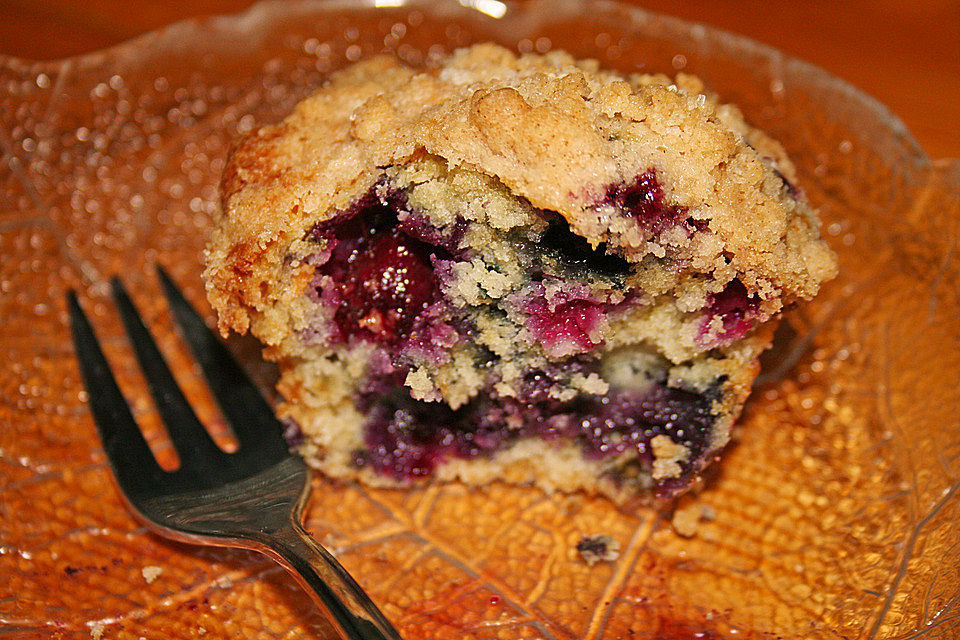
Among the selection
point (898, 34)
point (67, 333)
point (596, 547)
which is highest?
point (898, 34)

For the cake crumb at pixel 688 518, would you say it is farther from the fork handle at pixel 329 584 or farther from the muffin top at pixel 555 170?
the fork handle at pixel 329 584

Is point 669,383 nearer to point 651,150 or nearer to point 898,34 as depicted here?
point 651,150

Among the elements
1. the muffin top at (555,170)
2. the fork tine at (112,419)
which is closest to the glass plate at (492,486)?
the fork tine at (112,419)

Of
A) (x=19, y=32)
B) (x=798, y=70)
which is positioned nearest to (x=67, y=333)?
(x=19, y=32)

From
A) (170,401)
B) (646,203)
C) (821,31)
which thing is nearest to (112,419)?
(170,401)

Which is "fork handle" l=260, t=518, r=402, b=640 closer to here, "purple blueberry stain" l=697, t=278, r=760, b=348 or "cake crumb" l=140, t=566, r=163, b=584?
"cake crumb" l=140, t=566, r=163, b=584

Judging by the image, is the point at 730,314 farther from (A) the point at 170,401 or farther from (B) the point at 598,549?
(A) the point at 170,401
